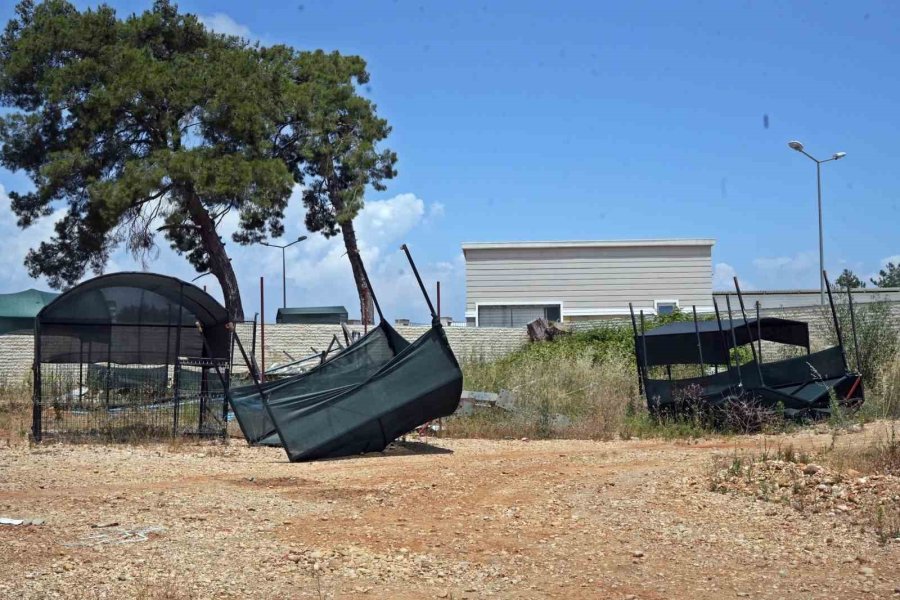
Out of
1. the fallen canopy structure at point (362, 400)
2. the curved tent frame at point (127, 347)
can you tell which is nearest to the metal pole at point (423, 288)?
the fallen canopy structure at point (362, 400)

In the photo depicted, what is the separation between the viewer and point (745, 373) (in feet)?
55.3

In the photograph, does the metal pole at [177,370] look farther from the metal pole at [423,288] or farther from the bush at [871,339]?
the bush at [871,339]

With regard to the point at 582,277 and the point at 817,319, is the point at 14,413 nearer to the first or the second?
the point at 817,319

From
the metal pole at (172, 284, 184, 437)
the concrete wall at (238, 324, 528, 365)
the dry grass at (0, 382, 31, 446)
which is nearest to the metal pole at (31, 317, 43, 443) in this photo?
the dry grass at (0, 382, 31, 446)

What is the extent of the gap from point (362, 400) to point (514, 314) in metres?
25.7

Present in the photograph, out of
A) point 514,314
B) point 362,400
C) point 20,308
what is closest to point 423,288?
point 362,400

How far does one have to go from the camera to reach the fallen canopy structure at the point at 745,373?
16391mm

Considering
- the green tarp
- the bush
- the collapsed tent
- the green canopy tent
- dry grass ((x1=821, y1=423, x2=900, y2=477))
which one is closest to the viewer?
dry grass ((x1=821, y1=423, x2=900, y2=477))

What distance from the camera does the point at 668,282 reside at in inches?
1538

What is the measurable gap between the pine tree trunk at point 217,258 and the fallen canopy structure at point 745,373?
15024 mm

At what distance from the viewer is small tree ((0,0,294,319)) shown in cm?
2767

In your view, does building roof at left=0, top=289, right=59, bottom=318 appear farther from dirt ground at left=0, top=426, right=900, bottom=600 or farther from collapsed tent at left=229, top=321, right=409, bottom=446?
dirt ground at left=0, top=426, right=900, bottom=600

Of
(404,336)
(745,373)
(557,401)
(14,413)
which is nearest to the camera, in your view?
(745,373)

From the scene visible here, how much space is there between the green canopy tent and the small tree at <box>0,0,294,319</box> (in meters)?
1.13
